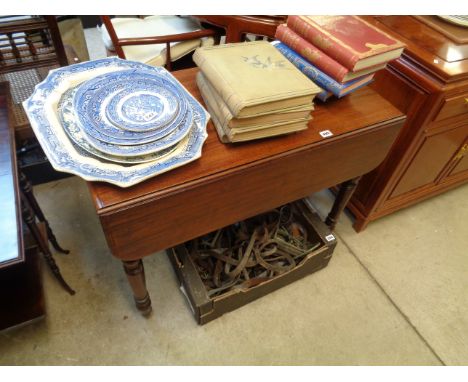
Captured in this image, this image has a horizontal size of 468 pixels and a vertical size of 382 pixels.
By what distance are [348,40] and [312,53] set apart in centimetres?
10

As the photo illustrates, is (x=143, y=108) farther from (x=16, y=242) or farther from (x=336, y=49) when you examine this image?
(x=336, y=49)

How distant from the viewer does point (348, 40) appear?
0.96 metres

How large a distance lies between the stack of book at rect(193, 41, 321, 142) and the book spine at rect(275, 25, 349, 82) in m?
0.09

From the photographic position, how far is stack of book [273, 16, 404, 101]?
3.08 ft

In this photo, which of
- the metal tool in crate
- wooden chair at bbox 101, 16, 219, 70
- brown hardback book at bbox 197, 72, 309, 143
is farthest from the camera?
wooden chair at bbox 101, 16, 219, 70

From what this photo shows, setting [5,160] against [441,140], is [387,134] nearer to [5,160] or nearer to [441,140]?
[441,140]

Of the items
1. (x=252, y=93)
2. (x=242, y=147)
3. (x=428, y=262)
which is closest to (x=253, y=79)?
(x=252, y=93)

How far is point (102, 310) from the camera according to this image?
1.31 m

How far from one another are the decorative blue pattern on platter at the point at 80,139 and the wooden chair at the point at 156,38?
27.9 inches

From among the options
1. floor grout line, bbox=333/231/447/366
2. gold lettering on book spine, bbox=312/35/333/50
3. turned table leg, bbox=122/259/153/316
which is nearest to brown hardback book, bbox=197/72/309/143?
gold lettering on book spine, bbox=312/35/333/50

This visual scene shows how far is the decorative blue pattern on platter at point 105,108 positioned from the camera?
29.9 inches

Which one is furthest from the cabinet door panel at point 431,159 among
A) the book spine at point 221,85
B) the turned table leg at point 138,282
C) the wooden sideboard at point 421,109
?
the turned table leg at point 138,282

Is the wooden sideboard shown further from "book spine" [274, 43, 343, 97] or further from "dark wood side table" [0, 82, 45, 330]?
"dark wood side table" [0, 82, 45, 330]

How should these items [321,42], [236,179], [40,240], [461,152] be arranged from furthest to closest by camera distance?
[461,152] → [40,240] → [321,42] → [236,179]
